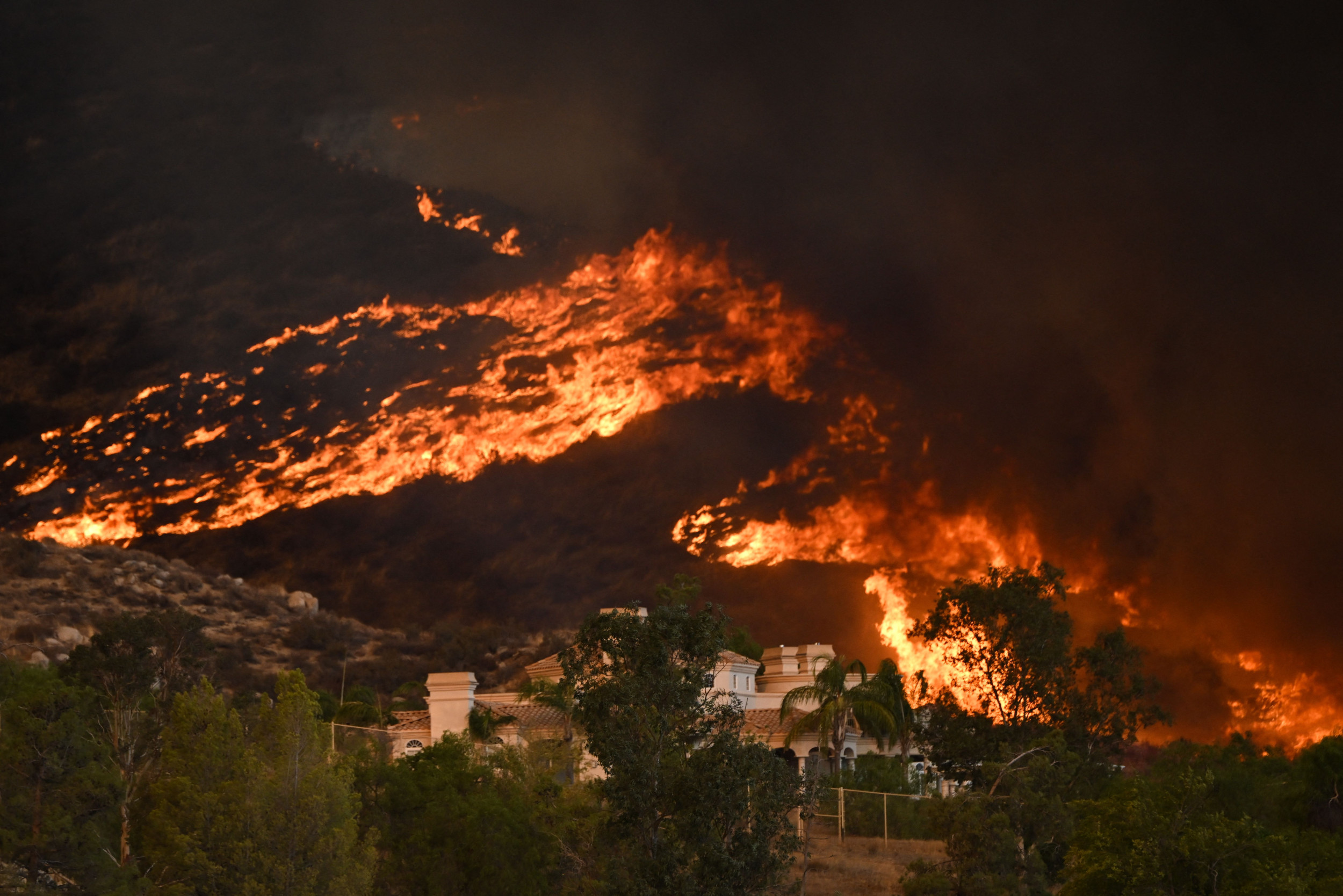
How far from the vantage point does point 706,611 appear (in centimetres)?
2505

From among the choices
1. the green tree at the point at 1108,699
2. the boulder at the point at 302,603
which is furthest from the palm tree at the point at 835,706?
the boulder at the point at 302,603

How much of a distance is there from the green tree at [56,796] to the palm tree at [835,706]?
3227 cm

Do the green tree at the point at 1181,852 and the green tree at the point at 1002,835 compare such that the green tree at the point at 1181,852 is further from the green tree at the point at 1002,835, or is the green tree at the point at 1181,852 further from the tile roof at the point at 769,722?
the tile roof at the point at 769,722

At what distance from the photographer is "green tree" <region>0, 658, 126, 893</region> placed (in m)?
27.0

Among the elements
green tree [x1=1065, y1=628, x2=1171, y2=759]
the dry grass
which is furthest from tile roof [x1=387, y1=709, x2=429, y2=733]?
green tree [x1=1065, y1=628, x2=1171, y2=759]

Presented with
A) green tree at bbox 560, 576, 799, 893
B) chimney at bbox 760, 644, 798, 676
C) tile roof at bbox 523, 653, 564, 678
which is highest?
chimney at bbox 760, 644, 798, 676

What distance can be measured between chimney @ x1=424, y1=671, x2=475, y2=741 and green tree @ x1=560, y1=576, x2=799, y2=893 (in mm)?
30860

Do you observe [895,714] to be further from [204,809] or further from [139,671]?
[204,809]

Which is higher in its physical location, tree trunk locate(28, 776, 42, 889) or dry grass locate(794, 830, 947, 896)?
tree trunk locate(28, 776, 42, 889)

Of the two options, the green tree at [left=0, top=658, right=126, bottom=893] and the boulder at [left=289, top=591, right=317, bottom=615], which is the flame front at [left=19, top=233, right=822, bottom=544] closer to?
the boulder at [left=289, top=591, right=317, bottom=615]

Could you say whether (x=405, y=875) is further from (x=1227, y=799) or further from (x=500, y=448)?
(x=500, y=448)

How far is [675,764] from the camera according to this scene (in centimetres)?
2394

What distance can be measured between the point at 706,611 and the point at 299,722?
12.2 metres

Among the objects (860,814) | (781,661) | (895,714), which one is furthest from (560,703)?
(781,661)
